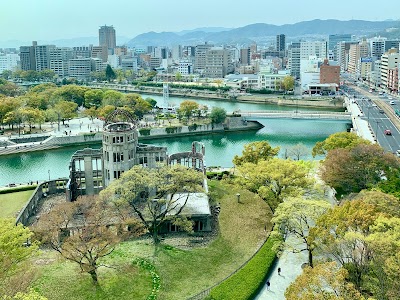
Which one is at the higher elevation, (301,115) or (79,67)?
(79,67)

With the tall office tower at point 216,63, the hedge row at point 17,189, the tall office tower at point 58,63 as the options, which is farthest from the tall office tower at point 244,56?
the hedge row at point 17,189

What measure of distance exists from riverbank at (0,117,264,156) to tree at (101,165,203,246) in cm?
2740

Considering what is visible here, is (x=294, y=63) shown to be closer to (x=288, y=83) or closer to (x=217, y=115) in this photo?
(x=288, y=83)

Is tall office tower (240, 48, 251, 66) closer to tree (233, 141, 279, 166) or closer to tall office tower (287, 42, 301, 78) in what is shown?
tall office tower (287, 42, 301, 78)

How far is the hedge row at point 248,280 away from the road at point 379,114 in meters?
23.0

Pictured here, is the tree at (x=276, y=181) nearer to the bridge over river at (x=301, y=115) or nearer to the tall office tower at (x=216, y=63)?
the bridge over river at (x=301, y=115)

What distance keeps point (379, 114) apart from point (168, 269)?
4638 centimetres

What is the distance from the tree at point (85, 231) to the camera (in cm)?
1770

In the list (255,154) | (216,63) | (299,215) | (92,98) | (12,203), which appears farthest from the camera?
(216,63)

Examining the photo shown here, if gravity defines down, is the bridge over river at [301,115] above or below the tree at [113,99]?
below

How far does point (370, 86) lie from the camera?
90000 millimetres

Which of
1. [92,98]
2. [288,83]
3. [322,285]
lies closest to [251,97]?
[288,83]

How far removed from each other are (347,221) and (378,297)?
3376mm

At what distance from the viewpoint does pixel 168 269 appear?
19.1m
